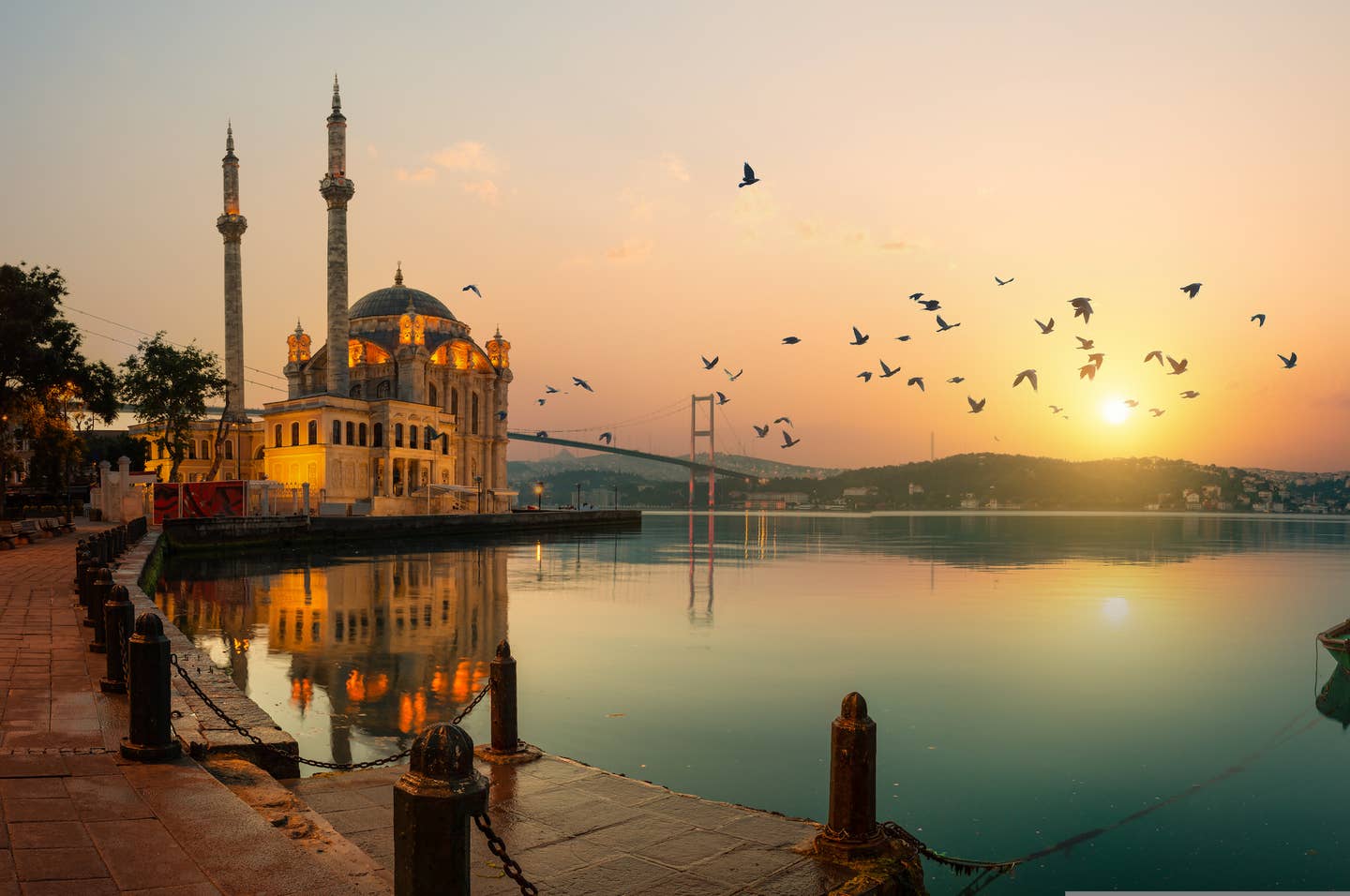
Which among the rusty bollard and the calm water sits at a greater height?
the rusty bollard

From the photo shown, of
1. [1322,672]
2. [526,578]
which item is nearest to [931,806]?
[1322,672]

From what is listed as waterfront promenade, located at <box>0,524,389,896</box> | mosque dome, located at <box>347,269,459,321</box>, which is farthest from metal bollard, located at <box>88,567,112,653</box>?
mosque dome, located at <box>347,269,459,321</box>

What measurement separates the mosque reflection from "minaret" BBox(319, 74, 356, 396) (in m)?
29.8

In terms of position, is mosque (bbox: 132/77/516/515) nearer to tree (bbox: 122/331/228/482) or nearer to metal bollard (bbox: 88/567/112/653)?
tree (bbox: 122/331/228/482)

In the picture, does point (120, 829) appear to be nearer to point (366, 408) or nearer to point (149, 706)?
point (149, 706)

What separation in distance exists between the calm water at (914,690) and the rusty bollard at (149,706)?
3309mm

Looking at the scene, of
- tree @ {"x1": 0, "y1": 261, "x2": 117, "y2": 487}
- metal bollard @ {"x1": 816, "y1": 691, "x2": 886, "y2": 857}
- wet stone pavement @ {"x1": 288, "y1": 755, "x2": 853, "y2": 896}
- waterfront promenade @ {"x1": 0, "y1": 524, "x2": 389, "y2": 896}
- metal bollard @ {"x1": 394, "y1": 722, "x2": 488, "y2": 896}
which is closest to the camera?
metal bollard @ {"x1": 394, "y1": 722, "x2": 488, "y2": 896}

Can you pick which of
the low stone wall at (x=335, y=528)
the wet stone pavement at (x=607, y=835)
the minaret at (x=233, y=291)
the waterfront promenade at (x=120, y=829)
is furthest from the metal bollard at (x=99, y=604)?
the minaret at (x=233, y=291)

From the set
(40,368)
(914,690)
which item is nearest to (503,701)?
(914,690)

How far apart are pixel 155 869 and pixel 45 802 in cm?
144

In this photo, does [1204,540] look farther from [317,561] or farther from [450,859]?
[450,859]

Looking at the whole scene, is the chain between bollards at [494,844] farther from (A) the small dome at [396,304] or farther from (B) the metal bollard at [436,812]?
(A) the small dome at [396,304]

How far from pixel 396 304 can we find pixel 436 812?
245 feet

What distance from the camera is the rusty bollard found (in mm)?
5914
